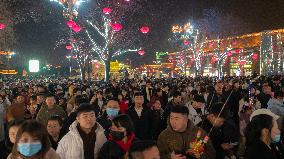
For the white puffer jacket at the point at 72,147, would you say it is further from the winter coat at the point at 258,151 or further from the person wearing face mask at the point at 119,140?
the winter coat at the point at 258,151

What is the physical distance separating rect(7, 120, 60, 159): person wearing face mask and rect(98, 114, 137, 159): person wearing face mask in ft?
2.80

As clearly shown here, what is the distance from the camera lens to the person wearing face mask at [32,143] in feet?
12.6

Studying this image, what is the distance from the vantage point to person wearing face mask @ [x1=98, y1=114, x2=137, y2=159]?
4.65m

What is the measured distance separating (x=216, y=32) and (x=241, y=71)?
8781mm

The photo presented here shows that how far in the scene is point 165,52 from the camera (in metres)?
82.9

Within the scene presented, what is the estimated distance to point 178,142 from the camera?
494 cm

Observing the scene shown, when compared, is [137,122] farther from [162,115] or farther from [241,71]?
[241,71]

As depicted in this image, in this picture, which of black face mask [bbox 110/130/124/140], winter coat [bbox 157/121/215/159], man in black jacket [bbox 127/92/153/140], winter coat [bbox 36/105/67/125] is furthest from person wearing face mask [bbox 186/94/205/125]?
black face mask [bbox 110/130/124/140]

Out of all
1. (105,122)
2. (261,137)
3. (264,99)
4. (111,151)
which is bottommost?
(111,151)

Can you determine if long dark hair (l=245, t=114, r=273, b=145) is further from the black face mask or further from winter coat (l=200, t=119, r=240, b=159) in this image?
the black face mask

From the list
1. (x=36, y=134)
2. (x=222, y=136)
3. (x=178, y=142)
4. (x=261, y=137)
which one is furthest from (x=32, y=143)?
(x=222, y=136)

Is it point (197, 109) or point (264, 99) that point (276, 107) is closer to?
point (264, 99)

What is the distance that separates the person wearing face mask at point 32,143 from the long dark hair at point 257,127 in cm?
227

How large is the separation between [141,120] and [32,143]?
3866 millimetres
